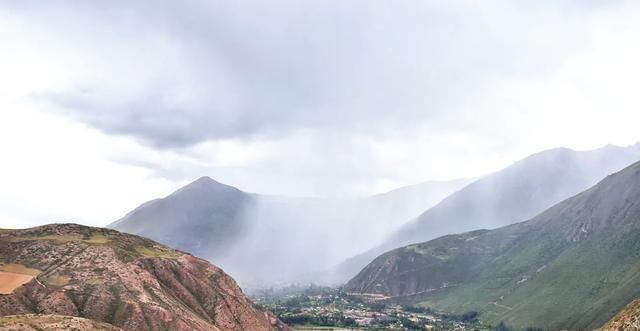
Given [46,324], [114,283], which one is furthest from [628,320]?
[114,283]

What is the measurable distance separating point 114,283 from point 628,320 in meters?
116

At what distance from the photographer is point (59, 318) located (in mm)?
110188

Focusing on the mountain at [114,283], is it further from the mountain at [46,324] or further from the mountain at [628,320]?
the mountain at [628,320]

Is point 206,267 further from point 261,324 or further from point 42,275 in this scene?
point 42,275

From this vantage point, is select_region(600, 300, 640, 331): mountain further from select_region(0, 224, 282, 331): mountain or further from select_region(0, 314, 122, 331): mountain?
select_region(0, 314, 122, 331): mountain

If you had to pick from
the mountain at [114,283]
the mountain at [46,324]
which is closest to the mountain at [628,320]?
the mountain at [114,283]

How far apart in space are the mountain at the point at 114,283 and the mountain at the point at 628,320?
94.9 meters

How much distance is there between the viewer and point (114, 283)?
14188cm

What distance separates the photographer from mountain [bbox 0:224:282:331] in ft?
429

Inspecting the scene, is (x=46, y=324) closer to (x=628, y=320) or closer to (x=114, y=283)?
(x=114, y=283)

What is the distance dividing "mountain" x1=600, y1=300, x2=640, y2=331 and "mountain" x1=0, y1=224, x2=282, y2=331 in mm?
94931

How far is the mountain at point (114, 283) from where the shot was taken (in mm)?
130750

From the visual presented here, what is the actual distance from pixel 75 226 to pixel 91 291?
47220 mm

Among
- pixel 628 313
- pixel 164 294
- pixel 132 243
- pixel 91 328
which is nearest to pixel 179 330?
pixel 164 294
